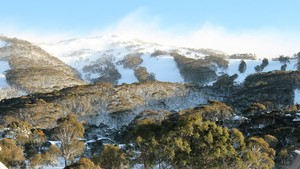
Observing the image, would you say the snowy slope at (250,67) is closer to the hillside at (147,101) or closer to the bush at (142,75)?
the hillside at (147,101)

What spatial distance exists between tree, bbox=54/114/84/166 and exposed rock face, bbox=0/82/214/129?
2560 centimetres

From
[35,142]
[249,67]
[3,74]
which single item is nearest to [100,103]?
[35,142]

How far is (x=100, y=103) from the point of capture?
8675cm

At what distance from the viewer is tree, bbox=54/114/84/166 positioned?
41.9m

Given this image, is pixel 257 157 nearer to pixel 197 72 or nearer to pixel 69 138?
pixel 69 138

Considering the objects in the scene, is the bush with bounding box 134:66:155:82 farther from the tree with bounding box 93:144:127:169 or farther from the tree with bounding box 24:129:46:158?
the tree with bounding box 93:144:127:169

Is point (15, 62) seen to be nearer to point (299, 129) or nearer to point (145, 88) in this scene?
point (145, 88)

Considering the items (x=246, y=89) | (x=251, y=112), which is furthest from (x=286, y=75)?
(x=251, y=112)

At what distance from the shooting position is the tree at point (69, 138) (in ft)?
137

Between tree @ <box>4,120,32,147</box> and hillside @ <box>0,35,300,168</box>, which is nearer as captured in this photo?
tree @ <box>4,120,32,147</box>

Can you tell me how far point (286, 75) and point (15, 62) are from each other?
84.2 m

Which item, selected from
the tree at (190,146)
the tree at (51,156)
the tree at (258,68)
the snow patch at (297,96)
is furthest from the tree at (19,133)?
the tree at (258,68)

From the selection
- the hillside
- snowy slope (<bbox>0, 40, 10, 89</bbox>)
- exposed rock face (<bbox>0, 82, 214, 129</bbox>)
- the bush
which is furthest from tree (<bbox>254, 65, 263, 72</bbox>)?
snowy slope (<bbox>0, 40, 10, 89</bbox>)

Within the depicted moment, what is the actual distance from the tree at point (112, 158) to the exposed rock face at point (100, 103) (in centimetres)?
3604
